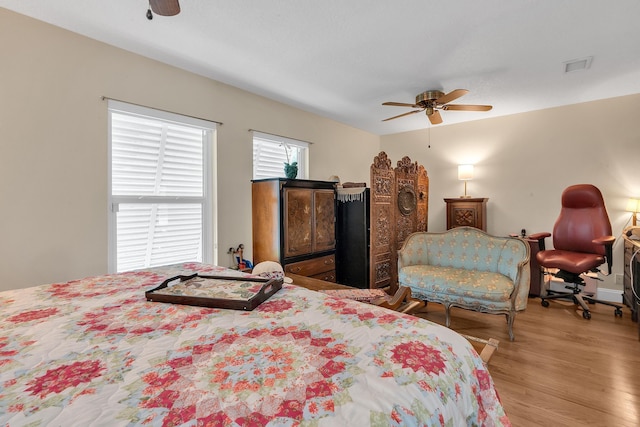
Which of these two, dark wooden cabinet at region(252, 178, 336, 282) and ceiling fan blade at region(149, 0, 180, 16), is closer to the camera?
ceiling fan blade at region(149, 0, 180, 16)

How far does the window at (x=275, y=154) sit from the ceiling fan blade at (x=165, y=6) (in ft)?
7.04

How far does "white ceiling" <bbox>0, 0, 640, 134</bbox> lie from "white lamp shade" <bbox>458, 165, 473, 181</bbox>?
1.28m

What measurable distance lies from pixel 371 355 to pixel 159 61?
3.03 metres

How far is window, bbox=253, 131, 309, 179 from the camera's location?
354 centimetres

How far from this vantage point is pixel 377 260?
3469 millimetres

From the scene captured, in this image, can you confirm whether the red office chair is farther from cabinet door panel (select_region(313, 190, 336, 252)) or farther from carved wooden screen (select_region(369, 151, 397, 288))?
cabinet door panel (select_region(313, 190, 336, 252))

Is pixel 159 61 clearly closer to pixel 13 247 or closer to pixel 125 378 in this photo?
pixel 13 247

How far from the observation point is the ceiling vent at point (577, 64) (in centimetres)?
266

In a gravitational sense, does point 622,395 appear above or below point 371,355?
below

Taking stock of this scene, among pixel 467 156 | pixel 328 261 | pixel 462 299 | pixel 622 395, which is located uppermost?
pixel 467 156

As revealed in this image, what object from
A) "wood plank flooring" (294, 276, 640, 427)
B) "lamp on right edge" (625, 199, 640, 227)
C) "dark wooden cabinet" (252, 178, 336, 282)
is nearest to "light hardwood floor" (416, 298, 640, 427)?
"wood plank flooring" (294, 276, 640, 427)

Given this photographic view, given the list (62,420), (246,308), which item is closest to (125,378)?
(62,420)

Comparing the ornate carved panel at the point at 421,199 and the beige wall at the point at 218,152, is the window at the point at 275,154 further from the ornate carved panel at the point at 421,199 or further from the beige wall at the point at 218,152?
the ornate carved panel at the point at 421,199

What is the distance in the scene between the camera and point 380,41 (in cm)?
232
